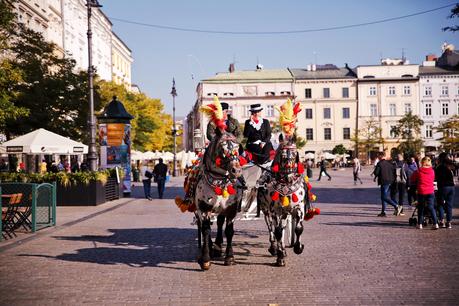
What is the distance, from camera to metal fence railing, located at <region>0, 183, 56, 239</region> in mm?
13366

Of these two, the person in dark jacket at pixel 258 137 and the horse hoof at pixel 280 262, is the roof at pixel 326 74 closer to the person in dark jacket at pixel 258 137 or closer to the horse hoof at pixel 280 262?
the person in dark jacket at pixel 258 137

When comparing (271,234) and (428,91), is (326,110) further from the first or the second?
(271,234)

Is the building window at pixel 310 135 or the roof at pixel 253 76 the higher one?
the roof at pixel 253 76

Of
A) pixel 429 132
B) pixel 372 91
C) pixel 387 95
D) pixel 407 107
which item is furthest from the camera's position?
pixel 372 91

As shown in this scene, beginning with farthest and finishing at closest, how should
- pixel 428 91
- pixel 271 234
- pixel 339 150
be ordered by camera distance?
pixel 428 91 → pixel 339 150 → pixel 271 234

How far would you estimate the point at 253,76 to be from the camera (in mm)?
92062

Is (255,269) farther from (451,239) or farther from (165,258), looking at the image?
(451,239)

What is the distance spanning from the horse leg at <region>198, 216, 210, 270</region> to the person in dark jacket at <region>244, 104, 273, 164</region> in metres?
1.98

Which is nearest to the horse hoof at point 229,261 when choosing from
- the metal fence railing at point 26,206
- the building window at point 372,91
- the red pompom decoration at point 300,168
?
the red pompom decoration at point 300,168

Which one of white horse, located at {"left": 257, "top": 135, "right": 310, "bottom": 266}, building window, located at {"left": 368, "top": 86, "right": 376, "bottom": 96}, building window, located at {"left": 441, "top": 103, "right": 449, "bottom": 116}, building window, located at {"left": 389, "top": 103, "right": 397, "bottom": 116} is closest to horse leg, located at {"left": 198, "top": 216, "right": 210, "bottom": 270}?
white horse, located at {"left": 257, "top": 135, "right": 310, "bottom": 266}

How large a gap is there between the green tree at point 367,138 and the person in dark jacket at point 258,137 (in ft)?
241

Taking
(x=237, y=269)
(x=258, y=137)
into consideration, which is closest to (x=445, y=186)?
(x=258, y=137)

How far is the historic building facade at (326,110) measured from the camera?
88250 millimetres

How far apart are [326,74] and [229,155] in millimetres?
83629
